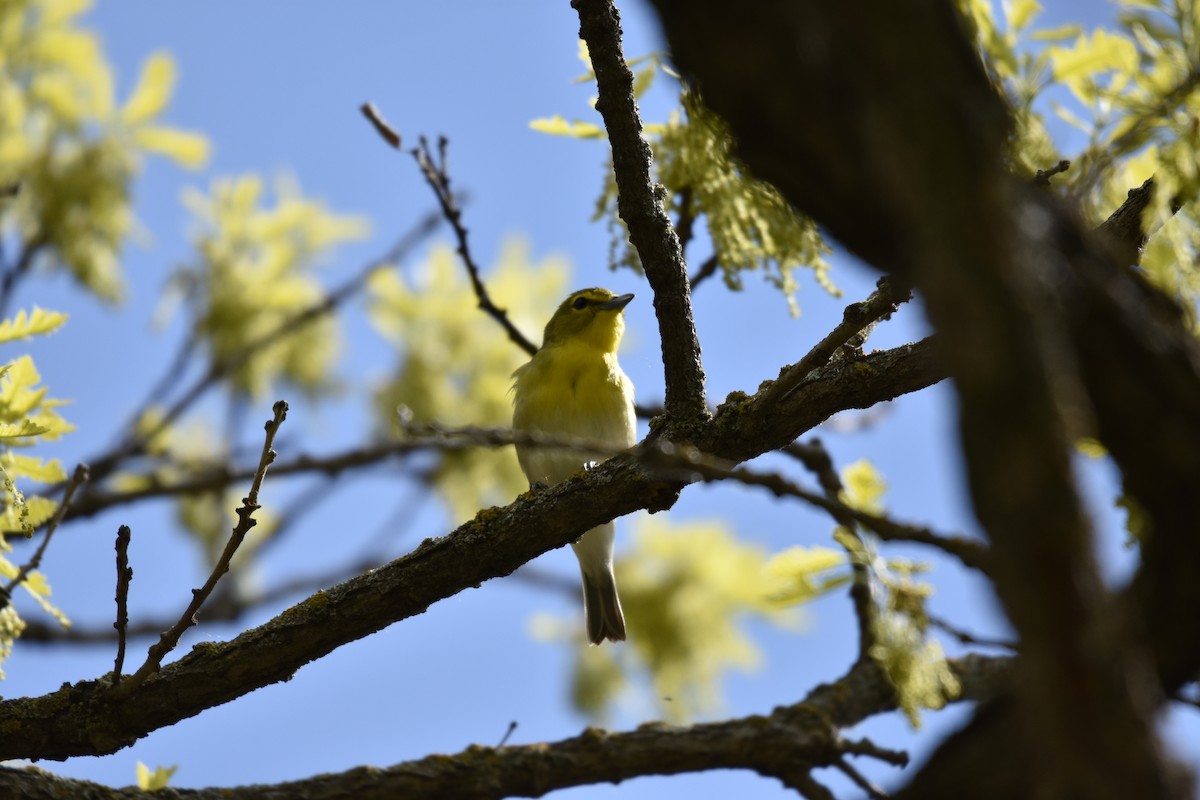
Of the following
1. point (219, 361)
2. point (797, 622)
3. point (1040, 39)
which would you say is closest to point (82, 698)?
point (1040, 39)

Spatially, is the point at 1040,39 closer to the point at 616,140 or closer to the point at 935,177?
the point at 616,140

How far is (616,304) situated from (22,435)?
15.8ft

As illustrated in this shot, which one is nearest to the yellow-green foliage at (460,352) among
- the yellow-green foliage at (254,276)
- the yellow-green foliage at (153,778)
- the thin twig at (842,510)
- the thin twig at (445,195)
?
the yellow-green foliage at (254,276)

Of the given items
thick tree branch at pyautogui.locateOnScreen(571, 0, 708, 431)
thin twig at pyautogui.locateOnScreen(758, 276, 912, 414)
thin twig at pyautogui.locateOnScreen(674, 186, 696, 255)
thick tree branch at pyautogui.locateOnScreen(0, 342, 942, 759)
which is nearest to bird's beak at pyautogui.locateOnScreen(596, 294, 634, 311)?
thin twig at pyautogui.locateOnScreen(674, 186, 696, 255)

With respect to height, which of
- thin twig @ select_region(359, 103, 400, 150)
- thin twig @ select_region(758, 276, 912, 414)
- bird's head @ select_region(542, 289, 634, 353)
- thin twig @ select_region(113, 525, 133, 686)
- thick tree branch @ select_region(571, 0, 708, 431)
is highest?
bird's head @ select_region(542, 289, 634, 353)

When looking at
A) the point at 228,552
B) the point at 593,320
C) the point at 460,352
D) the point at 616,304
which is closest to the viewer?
the point at 228,552

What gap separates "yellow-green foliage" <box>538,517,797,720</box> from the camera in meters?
8.86

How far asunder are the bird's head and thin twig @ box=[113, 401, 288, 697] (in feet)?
15.1

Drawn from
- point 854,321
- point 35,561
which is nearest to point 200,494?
point 35,561

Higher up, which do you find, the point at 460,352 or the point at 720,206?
the point at 460,352

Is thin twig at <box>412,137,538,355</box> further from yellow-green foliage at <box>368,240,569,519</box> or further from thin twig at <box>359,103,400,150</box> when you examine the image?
yellow-green foliage at <box>368,240,569,519</box>

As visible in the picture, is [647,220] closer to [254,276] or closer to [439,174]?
[439,174]

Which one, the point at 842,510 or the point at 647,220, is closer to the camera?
the point at 842,510

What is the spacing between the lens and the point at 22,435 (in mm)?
3586
